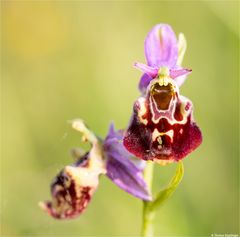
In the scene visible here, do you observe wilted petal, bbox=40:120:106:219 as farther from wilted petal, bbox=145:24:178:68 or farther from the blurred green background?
the blurred green background

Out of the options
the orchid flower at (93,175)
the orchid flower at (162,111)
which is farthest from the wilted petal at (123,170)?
the orchid flower at (162,111)

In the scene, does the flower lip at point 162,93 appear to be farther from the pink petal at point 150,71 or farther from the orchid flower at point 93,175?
the orchid flower at point 93,175

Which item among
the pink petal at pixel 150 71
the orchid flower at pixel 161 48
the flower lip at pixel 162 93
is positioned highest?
the orchid flower at pixel 161 48

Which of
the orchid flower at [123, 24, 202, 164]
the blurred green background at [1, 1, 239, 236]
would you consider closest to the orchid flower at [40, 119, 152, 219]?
the orchid flower at [123, 24, 202, 164]

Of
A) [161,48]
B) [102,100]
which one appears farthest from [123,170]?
[102,100]

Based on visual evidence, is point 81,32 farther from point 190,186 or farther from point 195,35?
point 190,186

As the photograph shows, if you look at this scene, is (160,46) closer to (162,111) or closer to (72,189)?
(162,111)
